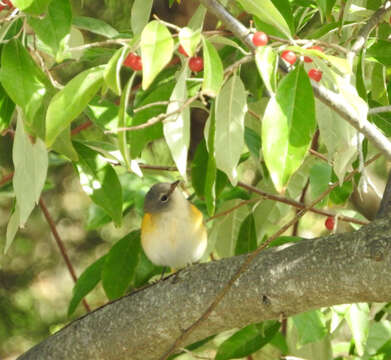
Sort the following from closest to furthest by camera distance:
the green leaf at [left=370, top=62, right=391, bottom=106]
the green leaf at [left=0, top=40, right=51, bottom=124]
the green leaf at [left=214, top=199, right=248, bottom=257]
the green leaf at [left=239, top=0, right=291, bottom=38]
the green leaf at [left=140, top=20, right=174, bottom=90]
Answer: the green leaf at [left=140, top=20, right=174, bottom=90]
the green leaf at [left=239, top=0, right=291, bottom=38]
the green leaf at [left=0, top=40, right=51, bottom=124]
the green leaf at [left=370, top=62, right=391, bottom=106]
the green leaf at [left=214, top=199, right=248, bottom=257]

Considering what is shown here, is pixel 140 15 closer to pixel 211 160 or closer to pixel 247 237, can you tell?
pixel 211 160

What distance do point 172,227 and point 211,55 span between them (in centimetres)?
140

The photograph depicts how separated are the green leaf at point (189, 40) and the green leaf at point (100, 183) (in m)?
0.65

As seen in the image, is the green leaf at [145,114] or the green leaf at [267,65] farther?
the green leaf at [145,114]

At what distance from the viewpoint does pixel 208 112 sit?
153 centimetres

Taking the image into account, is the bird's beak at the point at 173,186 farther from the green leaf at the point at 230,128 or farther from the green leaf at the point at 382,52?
the green leaf at the point at 230,128

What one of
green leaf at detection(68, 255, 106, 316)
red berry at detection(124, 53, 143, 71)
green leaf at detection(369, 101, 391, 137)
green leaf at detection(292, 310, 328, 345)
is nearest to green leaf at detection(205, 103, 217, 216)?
red berry at detection(124, 53, 143, 71)

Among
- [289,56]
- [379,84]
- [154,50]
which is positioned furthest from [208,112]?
[154,50]

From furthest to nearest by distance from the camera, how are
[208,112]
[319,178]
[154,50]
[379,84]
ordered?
[319,178], [379,84], [208,112], [154,50]

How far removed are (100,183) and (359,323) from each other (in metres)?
0.82

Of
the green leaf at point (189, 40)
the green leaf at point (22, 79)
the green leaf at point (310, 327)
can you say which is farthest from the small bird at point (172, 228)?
the green leaf at point (189, 40)

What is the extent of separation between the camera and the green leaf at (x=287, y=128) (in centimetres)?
104

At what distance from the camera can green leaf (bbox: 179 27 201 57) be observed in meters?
0.98

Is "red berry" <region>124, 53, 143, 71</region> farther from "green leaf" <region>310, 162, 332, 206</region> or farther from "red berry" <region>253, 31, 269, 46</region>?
"green leaf" <region>310, 162, 332, 206</region>
